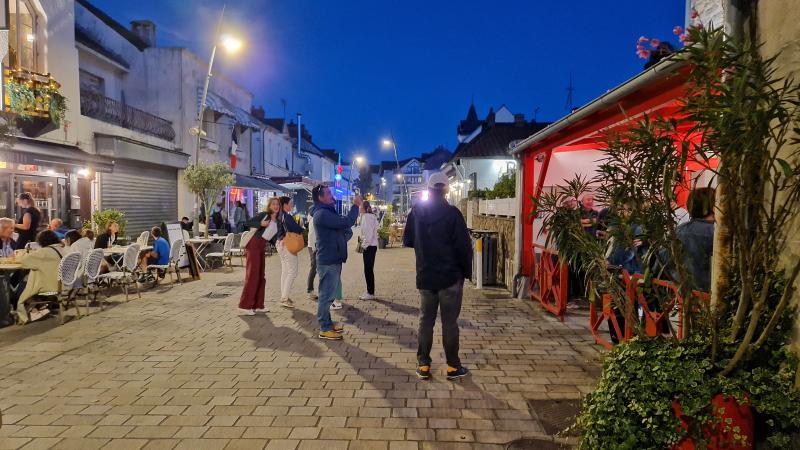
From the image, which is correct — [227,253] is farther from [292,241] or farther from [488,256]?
[488,256]

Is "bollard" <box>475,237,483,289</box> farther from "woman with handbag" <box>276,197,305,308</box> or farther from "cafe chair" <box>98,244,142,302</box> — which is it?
"cafe chair" <box>98,244,142,302</box>

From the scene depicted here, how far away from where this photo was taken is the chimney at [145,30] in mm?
20938

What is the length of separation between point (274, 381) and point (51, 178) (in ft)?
37.4

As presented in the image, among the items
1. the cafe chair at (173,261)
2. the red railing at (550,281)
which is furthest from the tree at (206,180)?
the red railing at (550,281)

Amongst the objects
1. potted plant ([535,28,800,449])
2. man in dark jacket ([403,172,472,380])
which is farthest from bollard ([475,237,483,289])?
potted plant ([535,28,800,449])

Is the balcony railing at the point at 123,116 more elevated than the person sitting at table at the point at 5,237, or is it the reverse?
the balcony railing at the point at 123,116

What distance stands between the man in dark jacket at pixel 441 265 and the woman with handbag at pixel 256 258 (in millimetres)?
3370

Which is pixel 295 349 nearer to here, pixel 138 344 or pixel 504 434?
pixel 138 344

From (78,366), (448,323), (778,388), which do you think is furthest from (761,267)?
(78,366)

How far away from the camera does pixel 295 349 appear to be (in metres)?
5.50

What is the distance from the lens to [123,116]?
1573 cm

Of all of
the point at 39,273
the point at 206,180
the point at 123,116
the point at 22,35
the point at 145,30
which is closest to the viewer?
the point at 39,273

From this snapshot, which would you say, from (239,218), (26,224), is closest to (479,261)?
(26,224)

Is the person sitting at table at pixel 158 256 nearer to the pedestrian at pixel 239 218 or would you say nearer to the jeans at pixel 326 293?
the jeans at pixel 326 293
